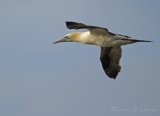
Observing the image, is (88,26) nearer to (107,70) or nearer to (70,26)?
(70,26)

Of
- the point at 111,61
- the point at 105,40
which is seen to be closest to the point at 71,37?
the point at 105,40

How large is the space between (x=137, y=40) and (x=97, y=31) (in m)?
1.94

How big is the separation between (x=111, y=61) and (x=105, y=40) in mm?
3540

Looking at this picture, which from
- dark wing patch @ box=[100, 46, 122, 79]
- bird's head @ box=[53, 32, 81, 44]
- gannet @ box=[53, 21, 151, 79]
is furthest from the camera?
dark wing patch @ box=[100, 46, 122, 79]

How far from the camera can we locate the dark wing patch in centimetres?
2677

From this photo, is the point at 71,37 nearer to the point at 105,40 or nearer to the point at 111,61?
the point at 105,40

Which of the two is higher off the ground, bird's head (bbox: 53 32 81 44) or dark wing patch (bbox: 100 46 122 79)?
bird's head (bbox: 53 32 81 44)

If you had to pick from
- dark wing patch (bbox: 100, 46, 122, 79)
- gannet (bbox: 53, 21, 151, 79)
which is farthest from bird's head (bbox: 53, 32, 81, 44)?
dark wing patch (bbox: 100, 46, 122, 79)

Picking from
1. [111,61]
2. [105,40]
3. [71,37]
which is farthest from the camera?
[111,61]

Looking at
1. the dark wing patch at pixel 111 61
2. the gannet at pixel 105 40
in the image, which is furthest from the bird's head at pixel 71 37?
the dark wing patch at pixel 111 61

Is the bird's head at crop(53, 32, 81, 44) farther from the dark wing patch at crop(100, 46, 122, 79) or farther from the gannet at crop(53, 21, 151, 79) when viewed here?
the dark wing patch at crop(100, 46, 122, 79)

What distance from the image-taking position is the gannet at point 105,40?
23219 mm

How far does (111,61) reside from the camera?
27.2 meters

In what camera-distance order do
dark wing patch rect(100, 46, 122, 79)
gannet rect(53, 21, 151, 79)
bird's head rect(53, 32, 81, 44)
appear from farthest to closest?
1. dark wing patch rect(100, 46, 122, 79)
2. bird's head rect(53, 32, 81, 44)
3. gannet rect(53, 21, 151, 79)
